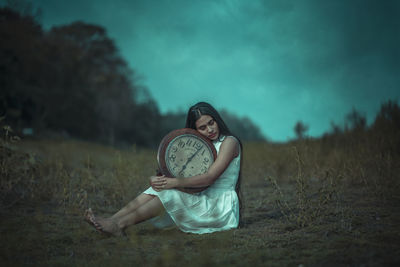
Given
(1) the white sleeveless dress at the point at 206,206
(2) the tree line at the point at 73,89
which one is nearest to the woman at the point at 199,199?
(1) the white sleeveless dress at the point at 206,206

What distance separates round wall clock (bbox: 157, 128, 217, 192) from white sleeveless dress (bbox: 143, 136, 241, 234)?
0.56 ft

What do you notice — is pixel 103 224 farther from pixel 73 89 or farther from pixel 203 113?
pixel 73 89

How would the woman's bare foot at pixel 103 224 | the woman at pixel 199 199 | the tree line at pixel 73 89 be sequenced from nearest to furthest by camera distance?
the woman's bare foot at pixel 103 224, the woman at pixel 199 199, the tree line at pixel 73 89

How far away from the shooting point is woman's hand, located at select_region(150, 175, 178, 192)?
286 centimetres

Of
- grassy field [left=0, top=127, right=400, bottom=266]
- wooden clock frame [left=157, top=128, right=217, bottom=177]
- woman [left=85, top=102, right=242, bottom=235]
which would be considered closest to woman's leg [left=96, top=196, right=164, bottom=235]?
woman [left=85, top=102, right=242, bottom=235]

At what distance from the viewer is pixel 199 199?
9.81 ft

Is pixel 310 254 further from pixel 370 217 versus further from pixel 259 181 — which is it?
pixel 259 181

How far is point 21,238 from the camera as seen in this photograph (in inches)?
110

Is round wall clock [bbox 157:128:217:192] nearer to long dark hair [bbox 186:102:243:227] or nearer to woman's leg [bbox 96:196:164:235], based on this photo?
long dark hair [bbox 186:102:243:227]

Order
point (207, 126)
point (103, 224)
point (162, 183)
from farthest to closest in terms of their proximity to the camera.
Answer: point (207, 126), point (162, 183), point (103, 224)

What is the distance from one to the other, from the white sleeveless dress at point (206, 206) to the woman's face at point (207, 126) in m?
0.12

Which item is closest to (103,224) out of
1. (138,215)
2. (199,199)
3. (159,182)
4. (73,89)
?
(138,215)

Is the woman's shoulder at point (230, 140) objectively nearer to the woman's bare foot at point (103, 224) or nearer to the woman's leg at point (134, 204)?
the woman's leg at point (134, 204)

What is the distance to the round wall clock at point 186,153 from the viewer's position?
3.00 m
